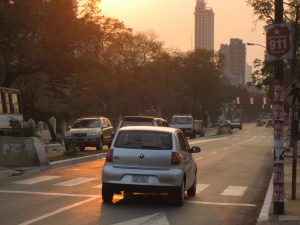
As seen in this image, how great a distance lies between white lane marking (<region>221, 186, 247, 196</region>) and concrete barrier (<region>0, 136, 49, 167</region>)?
764cm

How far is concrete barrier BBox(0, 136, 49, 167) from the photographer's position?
21734 mm

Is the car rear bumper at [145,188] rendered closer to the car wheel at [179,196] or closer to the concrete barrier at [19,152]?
the car wheel at [179,196]

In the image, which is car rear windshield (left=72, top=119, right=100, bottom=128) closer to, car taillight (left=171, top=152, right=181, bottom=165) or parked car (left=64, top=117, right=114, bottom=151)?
parked car (left=64, top=117, right=114, bottom=151)

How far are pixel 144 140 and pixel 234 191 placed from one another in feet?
14.8

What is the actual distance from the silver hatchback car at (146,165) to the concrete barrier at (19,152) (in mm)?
9369

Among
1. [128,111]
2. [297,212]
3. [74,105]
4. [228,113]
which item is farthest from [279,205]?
[228,113]

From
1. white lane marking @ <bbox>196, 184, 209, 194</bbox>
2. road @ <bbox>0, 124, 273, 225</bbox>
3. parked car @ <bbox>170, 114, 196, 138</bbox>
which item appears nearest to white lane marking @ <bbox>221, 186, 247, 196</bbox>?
road @ <bbox>0, 124, 273, 225</bbox>

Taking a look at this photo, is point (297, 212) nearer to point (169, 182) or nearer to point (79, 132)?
point (169, 182)

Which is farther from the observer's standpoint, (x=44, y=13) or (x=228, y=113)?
(x=228, y=113)

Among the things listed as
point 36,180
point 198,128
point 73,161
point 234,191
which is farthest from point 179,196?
point 198,128

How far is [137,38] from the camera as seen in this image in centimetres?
7475

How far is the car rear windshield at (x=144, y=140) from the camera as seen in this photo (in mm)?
12859

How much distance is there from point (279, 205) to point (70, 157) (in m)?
16.0

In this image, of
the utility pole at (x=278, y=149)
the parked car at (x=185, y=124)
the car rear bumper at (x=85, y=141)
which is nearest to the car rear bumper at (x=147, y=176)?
the utility pole at (x=278, y=149)
